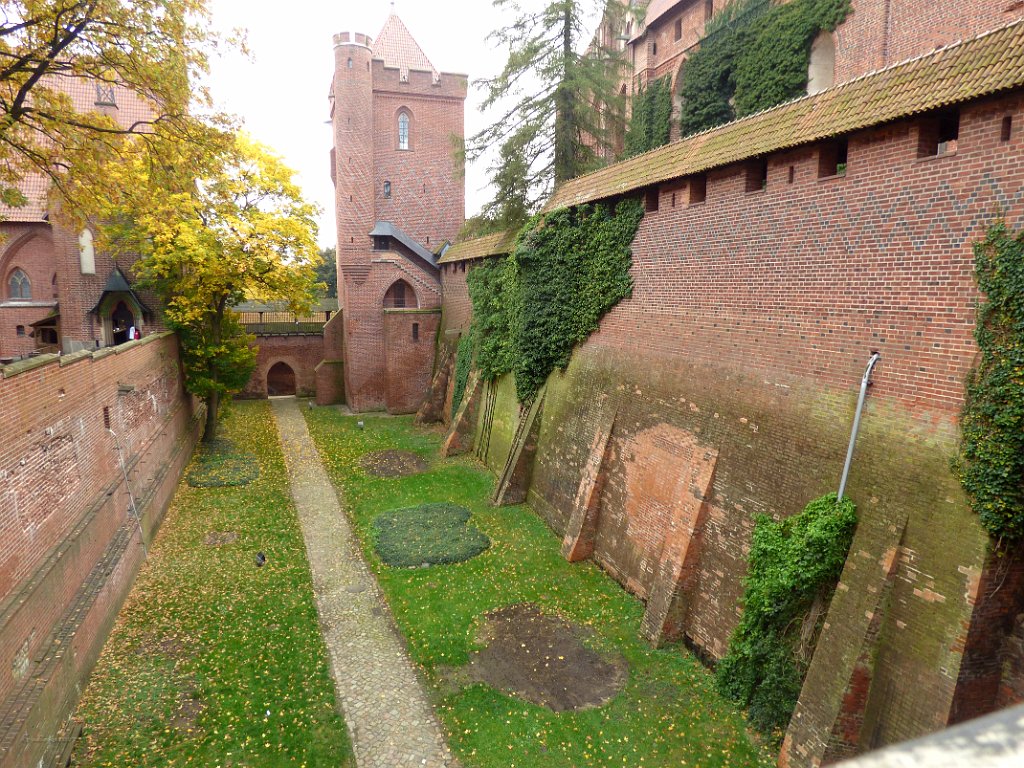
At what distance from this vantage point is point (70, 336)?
2141 cm

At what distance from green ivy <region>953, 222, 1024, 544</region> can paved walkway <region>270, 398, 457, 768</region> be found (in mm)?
6643

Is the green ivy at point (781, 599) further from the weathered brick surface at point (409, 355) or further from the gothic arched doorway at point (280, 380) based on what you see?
the gothic arched doorway at point (280, 380)

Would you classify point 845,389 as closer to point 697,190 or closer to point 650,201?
point 697,190

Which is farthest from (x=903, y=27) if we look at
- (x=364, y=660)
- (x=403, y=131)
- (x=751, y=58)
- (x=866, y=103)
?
(x=403, y=131)

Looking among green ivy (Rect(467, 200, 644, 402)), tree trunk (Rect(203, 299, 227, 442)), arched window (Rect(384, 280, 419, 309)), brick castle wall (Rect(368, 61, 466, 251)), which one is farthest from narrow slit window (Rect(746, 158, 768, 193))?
brick castle wall (Rect(368, 61, 466, 251))

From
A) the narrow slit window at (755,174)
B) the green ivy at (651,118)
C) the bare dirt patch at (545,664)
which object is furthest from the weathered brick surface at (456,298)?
the bare dirt patch at (545,664)

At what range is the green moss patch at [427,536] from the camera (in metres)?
12.6

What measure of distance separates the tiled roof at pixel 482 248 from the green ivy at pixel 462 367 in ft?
9.22

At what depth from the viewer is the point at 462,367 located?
22156mm

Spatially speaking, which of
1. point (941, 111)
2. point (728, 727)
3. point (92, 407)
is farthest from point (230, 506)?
point (941, 111)

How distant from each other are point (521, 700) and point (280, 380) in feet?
86.3

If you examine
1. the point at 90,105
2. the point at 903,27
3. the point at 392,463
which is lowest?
the point at 392,463

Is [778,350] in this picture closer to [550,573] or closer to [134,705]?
[550,573]

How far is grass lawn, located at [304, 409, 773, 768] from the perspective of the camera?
7.54m
